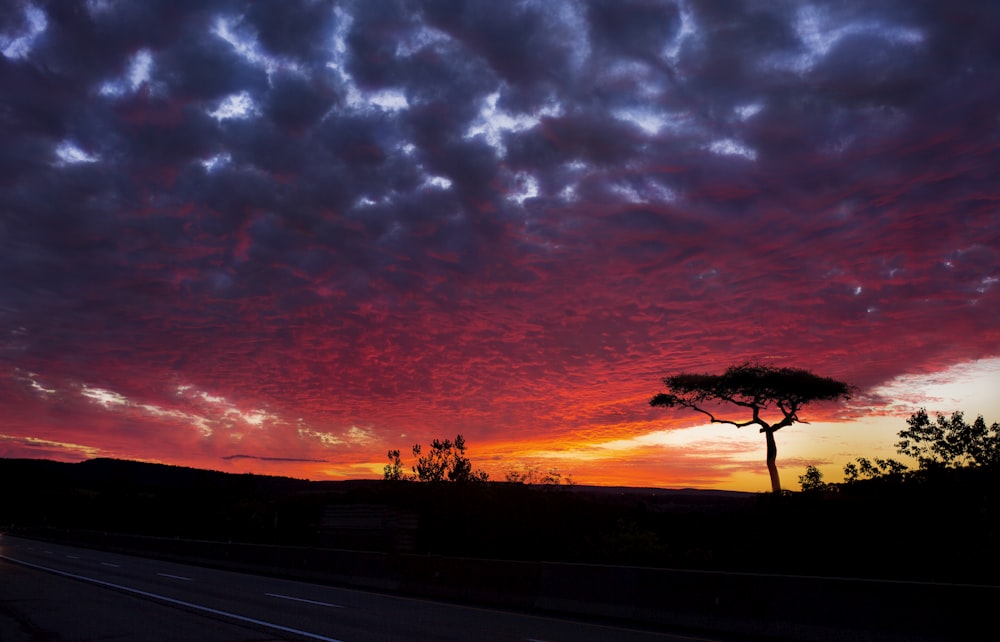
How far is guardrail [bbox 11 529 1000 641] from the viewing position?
10.5m

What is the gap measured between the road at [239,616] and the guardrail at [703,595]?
1.22 metres

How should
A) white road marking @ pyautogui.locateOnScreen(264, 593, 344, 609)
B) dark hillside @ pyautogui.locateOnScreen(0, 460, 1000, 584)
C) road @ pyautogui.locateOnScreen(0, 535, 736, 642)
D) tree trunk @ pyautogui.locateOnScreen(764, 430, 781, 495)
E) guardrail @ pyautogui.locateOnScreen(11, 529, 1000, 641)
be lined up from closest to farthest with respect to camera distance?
guardrail @ pyautogui.locateOnScreen(11, 529, 1000, 641) < road @ pyautogui.locateOnScreen(0, 535, 736, 642) < white road marking @ pyautogui.locateOnScreen(264, 593, 344, 609) < dark hillside @ pyautogui.locateOnScreen(0, 460, 1000, 584) < tree trunk @ pyautogui.locateOnScreen(764, 430, 781, 495)

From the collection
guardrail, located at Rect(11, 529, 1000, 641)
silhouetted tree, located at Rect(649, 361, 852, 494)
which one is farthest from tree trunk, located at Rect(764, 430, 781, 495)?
guardrail, located at Rect(11, 529, 1000, 641)

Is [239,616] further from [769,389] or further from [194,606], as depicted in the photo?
[769,389]

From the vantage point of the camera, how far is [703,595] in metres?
13.7

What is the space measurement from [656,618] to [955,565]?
9.00 meters

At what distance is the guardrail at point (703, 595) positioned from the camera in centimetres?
1046

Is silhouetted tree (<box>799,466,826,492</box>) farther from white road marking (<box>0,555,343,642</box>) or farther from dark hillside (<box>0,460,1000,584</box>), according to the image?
white road marking (<box>0,555,343,642</box>)

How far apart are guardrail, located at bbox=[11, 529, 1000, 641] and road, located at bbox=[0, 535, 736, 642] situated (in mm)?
1225

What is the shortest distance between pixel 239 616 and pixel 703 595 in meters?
8.22

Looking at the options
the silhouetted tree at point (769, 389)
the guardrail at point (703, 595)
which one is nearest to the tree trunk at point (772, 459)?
the silhouetted tree at point (769, 389)

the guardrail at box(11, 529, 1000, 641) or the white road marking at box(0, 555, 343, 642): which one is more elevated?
the guardrail at box(11, 529, 1000, 641)

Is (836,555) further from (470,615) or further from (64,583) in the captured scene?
(64,583)

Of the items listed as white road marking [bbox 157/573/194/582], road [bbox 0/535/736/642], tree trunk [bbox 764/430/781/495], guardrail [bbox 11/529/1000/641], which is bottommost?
white road marking [bbox 157/573/194/582]
